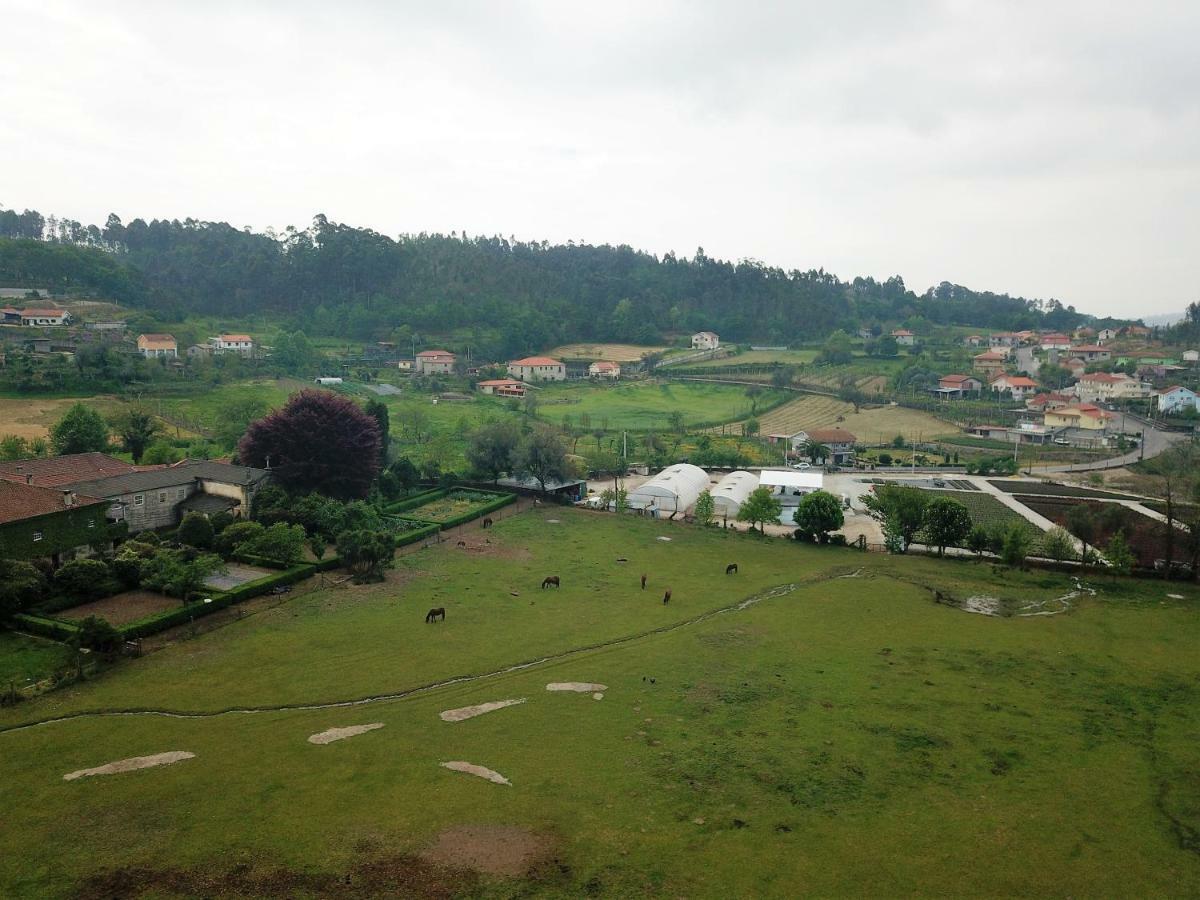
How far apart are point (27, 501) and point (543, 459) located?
78.6 feet

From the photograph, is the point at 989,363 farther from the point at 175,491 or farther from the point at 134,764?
the point at 134,764

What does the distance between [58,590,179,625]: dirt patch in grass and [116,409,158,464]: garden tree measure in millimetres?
21623

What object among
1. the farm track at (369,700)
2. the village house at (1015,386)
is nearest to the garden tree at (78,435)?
the farm track at (369,700)

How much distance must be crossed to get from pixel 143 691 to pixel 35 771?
157 inches

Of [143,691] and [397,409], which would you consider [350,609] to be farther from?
[397,409]

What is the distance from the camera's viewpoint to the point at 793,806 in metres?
15.0

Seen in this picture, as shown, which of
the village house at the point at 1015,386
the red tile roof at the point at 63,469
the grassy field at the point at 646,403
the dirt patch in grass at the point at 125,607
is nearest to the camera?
the dirt patch in grass at the point at 125,607

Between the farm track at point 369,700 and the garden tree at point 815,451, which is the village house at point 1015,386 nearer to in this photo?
the garden tree at point 815,451

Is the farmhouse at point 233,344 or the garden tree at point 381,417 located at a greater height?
the farmhouse at point 233,344

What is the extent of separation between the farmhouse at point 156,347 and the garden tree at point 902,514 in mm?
68382

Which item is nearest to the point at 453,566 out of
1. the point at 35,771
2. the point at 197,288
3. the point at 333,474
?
the point at 333,474

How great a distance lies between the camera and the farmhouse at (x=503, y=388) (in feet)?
271

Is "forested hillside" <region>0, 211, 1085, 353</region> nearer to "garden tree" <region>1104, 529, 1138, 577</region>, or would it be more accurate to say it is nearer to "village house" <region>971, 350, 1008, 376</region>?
"village house" <region>971, 350, 1008, 376</region>

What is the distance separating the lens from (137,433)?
45.9 m
